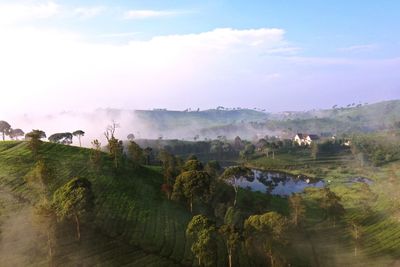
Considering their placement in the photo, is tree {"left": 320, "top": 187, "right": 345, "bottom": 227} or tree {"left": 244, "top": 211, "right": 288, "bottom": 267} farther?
tree {"left": 320, "top": 187, "right": 345, "bottom": 227}

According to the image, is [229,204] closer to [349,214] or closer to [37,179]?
[349,214]

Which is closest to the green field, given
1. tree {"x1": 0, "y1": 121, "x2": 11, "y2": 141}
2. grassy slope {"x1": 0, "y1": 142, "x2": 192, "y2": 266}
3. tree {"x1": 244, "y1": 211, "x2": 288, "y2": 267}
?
grassy slope {"x1": 0, "y1": 142, "x2": 192, "y2": 266}

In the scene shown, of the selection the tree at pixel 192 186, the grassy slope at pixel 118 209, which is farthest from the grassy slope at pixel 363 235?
the grassy slope at pixel 118 209

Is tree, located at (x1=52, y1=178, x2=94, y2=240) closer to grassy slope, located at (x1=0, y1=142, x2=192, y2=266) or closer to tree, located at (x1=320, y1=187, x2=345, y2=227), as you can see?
grassy slope, located at (x1=0, y1=142, x2=192, y2=266)

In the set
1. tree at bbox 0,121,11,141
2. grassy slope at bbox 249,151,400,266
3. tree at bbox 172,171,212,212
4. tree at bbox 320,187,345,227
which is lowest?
grassy slope at bbox 249,151,400,266

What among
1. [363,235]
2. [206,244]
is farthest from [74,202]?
[363,235]

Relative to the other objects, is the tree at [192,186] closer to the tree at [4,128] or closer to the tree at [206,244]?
the tree at [206,244]
